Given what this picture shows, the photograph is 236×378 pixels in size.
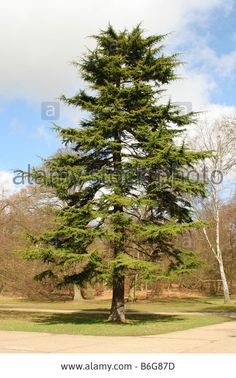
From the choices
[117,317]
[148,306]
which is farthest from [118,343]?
[148,306]

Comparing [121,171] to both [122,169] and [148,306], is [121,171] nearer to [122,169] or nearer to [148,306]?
[122,169]

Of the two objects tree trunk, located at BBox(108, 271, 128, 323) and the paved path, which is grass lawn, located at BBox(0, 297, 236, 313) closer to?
tree trunk, located at BBox(108, 271, 128, 323)

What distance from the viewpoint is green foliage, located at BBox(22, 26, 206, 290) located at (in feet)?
66.3

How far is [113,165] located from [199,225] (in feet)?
15.6

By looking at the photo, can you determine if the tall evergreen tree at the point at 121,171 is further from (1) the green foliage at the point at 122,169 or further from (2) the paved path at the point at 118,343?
(2) the paved path at the point at 118,343

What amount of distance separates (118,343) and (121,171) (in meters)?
8.97

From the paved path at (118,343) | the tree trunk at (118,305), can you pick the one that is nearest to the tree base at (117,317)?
the tree trunk at (118,305)

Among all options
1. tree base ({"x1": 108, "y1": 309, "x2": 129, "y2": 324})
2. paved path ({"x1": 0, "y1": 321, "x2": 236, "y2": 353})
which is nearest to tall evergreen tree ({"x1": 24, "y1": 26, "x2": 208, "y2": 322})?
tree base ({"x1": 108, "y1": 309, "x2": 129, "y2": 324})

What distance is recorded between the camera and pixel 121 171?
2108 cm

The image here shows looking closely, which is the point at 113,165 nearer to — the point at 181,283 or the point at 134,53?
the point at 134,53

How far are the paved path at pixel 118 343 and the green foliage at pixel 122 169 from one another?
412 cm

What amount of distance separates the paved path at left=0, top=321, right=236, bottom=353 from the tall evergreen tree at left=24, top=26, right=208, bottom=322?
13.6 feet

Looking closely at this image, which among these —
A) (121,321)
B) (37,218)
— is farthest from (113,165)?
(37,218)

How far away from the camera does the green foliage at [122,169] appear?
796 inches
